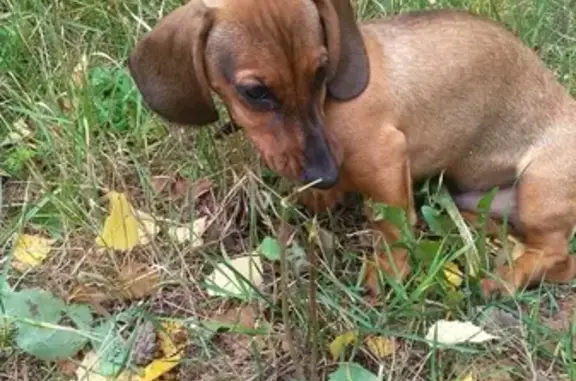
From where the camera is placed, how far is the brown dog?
336cm

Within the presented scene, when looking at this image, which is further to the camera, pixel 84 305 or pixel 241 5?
pixel 84 305

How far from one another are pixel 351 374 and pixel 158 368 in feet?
1.84

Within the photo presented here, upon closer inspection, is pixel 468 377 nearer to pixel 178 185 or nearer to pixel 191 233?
pixel 191 233

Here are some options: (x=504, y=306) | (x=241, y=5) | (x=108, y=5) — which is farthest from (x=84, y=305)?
(x=108, y=5)

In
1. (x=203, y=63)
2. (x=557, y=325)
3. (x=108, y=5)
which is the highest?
(x=203, y=63)

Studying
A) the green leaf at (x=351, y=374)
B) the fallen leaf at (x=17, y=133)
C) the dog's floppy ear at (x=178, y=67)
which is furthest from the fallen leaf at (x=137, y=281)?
the fallen leaf at (x=17, y=133)

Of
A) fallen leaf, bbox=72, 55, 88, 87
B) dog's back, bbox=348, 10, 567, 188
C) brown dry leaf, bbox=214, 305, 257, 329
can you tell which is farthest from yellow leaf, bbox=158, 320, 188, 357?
fallen leaf, bbox=72, 55, 88, 87

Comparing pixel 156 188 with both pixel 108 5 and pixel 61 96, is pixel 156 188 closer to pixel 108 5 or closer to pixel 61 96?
pixel 61 96

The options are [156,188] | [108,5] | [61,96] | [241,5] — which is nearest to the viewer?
[241,5]

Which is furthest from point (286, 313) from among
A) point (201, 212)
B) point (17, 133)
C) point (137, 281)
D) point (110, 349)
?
point (17, 133)

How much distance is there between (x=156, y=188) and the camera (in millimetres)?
4129

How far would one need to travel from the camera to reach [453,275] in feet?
12.1

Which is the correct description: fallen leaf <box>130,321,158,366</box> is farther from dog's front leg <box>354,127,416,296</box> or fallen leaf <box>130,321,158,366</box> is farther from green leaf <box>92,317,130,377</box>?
dog's front leg <box>354,127,416,296</box>

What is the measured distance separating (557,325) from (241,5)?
4.47 ft
